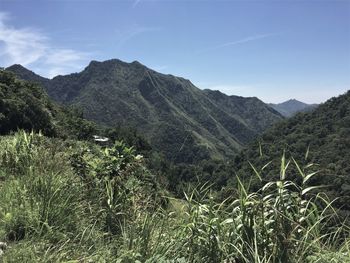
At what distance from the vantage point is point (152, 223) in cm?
413

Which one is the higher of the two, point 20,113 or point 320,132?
point 20,113

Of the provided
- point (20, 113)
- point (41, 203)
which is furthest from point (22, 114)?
point (41, 203)

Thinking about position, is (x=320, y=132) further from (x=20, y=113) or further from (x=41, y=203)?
(x=41, y=203)

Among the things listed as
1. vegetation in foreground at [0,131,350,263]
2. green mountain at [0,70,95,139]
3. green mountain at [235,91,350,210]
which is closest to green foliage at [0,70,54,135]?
green mountain at [0,70,95,139]

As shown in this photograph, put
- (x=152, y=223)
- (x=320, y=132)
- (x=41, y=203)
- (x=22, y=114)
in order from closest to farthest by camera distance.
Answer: (x=152, y=223), (x=41, y=203), (x=22, y=114), (x=320, y=132)

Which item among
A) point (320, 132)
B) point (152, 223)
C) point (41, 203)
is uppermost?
→ point (320, 132)

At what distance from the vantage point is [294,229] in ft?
11.3

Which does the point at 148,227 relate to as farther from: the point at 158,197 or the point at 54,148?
the point at 54,148

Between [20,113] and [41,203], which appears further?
[20,113]

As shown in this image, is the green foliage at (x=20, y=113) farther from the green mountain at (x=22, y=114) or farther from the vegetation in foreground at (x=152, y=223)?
the vegetation in foreground at (x=152, y=223)

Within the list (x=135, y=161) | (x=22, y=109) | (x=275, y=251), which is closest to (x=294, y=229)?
(x=275, y=251)

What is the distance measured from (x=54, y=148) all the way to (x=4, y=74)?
39691 mm

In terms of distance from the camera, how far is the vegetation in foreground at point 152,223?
11.7 feet

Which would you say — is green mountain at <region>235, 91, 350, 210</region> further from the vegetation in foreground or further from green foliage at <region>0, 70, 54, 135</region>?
the vegetation in foreground
